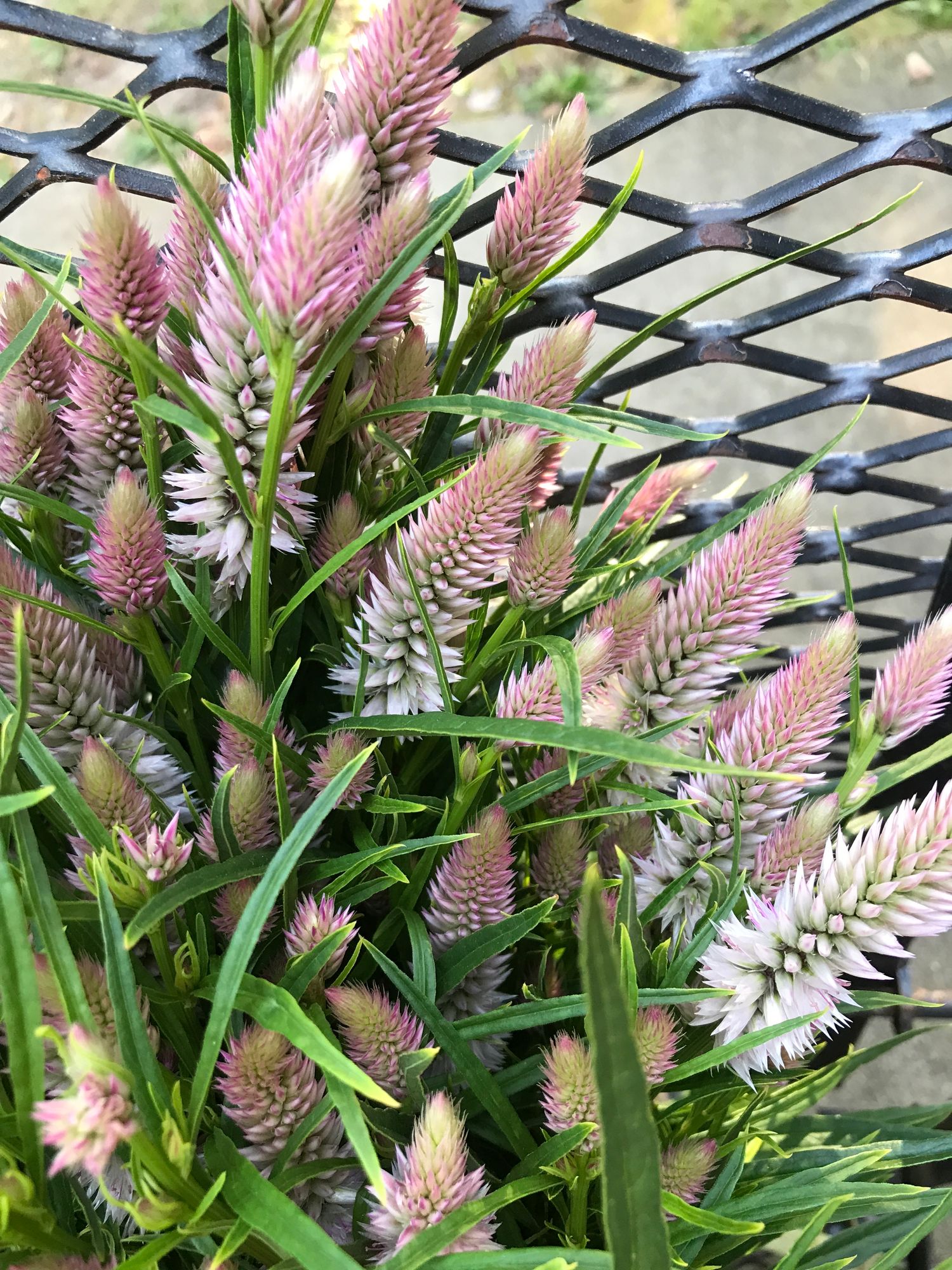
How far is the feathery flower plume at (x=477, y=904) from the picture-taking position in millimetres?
347

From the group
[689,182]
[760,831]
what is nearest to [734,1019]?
[760,831]

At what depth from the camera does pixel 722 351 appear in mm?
542

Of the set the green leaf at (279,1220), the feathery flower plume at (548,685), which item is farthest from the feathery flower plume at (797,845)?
the green leaf at (279,1220)

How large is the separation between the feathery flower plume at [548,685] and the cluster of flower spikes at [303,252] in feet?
0.33

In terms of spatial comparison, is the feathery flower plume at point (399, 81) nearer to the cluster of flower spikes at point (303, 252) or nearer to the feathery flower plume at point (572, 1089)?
the cluster of flower spikes at point (303, 252)

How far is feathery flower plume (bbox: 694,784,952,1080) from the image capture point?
0.29m

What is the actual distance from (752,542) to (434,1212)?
0.84 ft

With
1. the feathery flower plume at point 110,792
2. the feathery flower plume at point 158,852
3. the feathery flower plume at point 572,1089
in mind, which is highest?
the feathery flower plume at point 110,792

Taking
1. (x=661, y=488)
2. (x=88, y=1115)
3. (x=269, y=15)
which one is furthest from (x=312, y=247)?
(x=661, y=488)

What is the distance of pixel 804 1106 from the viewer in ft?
1.61

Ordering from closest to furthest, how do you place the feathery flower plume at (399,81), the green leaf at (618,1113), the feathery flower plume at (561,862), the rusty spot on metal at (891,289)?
1. the green leaf at (618,1113)
2. the feathery flower plume at (399,81)
3. the feathery flower plume at (561,862)
4. the rusty spot on metal at (891,289)

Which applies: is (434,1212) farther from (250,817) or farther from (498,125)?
(498,125)

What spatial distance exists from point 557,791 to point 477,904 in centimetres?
7

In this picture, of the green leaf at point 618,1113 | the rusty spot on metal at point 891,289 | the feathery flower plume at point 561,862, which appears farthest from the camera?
the rusty spot on metal at point 891,289
